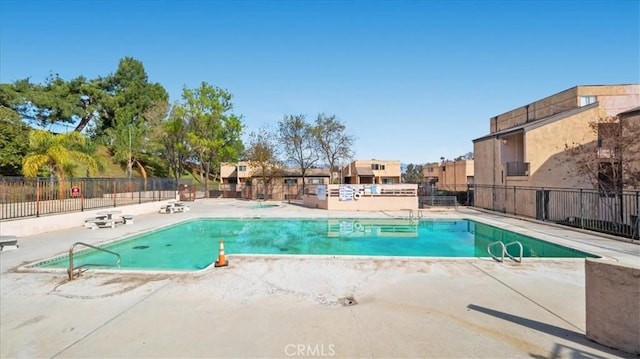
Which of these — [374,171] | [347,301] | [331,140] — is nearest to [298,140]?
[331,140]

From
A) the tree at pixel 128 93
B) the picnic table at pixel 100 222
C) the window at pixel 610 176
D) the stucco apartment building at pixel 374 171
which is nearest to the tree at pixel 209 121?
the tree at pixel 128 93

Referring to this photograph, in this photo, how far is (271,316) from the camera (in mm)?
4773

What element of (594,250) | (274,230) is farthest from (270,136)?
(594,250)

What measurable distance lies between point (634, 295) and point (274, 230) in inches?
562

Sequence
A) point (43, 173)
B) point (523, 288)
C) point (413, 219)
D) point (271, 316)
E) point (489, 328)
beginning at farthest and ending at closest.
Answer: point (43, 173) < point (413, 219) < point (523, 288) < point (271, 316) < point (489, 328)

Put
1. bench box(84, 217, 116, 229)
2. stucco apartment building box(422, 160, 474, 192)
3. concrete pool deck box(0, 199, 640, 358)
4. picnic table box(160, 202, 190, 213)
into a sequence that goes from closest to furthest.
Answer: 1. concrete pool deck box(0, 199, 640, 358)
2. bench box(84, 217, 116, 229)
3. picnic table box(160, 202, 190, 213)
4. stucco apartment building box(422, 160, 474, 192)

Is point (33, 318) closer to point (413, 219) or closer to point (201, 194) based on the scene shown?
point (413, 219)

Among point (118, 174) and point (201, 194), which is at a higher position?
point (118, 174)

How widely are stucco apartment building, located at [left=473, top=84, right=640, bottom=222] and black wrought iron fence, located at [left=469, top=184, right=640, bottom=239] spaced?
0.09m

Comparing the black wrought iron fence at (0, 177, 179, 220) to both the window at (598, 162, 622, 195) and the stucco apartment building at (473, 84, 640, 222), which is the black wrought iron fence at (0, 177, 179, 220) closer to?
the stucco apartment building at (473, 84, 640, 222)

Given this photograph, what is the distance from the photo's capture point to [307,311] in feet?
16.3

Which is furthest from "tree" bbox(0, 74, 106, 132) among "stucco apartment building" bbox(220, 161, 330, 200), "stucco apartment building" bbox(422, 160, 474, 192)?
"stucco apartment building" bbox(422, 160, 474, 192)
